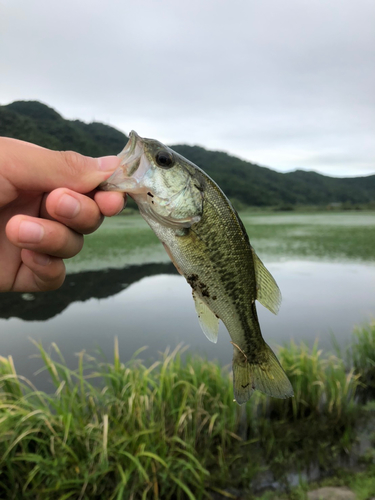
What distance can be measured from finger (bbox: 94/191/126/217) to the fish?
0.10m

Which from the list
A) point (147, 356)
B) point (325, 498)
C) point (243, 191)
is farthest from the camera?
point (243, 191)

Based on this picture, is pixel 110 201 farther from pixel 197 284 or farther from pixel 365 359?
pixel 365 359

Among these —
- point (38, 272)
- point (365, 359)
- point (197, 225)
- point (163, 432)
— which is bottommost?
point (365, 359)

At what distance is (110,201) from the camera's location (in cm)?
192

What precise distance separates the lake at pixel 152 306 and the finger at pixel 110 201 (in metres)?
6.92

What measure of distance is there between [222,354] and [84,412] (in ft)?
16.9

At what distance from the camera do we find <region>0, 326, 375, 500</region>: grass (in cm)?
348

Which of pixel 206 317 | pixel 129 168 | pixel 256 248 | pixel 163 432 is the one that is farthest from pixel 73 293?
pixel 129 168

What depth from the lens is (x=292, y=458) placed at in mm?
4824

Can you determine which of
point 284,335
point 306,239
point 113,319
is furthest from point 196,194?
point 306,239

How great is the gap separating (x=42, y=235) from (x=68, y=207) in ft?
0.88

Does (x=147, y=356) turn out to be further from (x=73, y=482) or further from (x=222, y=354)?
(x=73, y=482)

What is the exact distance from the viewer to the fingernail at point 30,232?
6.11 feet

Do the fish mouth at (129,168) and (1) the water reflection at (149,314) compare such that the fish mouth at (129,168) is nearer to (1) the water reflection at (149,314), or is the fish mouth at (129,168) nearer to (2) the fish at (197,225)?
(2) the fish at (197,225)
